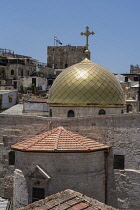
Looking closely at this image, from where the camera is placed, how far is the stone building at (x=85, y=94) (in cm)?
1788

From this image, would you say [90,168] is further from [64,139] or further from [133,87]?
[133,87]

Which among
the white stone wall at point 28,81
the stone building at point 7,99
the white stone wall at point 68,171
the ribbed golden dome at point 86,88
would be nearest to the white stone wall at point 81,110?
the ribbed golden dome at point 86,88

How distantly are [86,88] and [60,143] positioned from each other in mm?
4323

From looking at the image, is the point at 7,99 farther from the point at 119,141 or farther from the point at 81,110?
the point at 119,141

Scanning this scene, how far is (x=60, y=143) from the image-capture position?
15.0 metres

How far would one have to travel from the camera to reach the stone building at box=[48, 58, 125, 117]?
17875mm

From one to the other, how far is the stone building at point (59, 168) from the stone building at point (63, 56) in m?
Answer: 54.0

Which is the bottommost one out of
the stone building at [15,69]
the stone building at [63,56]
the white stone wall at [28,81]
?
the white stone wall at [28,81]

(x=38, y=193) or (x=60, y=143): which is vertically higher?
(x=60, y=143)

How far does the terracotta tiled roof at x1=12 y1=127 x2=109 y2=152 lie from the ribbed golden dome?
2.59m

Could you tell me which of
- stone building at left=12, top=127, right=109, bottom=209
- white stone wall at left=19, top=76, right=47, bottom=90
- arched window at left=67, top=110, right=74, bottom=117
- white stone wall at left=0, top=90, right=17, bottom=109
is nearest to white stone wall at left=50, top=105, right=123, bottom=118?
arched window at left=67, top=110, right=74, bottom=117

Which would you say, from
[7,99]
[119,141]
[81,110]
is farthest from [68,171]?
[7,99]

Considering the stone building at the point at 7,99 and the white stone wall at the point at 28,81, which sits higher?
the white stone wall at the point at 28,81

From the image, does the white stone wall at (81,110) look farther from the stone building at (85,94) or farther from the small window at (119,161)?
the small window at (119,161)
